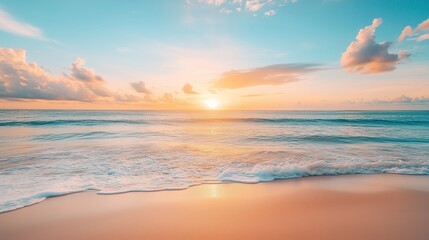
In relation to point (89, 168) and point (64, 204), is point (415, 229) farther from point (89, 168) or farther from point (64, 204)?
point (89, 168)

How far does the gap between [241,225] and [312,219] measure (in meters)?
1.31

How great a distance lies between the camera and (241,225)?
11.0 feet

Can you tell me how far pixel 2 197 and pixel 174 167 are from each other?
13.0 ft

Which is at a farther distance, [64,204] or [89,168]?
[89,168]

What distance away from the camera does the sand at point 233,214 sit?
3.17m

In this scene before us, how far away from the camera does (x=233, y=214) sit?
3693 millimetres

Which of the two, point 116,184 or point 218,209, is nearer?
point 218,209

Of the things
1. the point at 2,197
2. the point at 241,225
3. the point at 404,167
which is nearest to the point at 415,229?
the point at 241,225

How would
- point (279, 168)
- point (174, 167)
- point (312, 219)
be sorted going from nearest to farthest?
point (312, 219)
point (279, 168)
point (174, 167)

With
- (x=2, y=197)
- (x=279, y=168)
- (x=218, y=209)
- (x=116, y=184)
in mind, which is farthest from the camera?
(x=279, y=168)

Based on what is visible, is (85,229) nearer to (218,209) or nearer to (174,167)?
(218,209)

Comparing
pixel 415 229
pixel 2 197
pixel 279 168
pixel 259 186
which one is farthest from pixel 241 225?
pixel 2 197

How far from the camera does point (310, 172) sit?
20.2 feet

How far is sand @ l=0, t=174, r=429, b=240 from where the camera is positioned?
3.17 m
